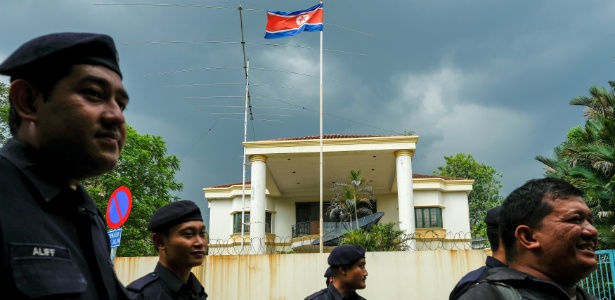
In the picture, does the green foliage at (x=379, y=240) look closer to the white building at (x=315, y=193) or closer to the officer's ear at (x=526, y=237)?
the white building at (x=315, y=193)

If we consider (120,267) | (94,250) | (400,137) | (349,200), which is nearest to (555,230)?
(94,250)


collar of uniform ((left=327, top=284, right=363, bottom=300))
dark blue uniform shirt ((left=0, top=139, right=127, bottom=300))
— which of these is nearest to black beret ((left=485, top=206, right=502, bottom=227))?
collar of uniform ((left=327, top=284, right=363, bottom=300))

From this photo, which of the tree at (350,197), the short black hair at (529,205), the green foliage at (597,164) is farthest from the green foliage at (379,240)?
the short black hair at (529,205)

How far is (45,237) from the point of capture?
3.84 ft

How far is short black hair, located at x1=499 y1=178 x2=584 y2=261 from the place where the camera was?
1.93 m

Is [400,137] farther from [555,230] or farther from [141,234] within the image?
[555,230]

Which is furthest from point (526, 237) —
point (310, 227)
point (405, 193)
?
point (310, 227)

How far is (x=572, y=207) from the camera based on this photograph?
74.8 inches

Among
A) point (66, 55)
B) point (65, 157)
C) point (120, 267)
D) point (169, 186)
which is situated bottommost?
point (120, 267)

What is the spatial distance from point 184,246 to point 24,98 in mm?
2179

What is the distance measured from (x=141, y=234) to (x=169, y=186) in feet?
10.5

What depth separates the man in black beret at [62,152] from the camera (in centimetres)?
116

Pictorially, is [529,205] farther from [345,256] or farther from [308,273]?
[308,273]

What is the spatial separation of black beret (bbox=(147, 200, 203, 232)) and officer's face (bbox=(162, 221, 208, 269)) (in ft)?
0.13
